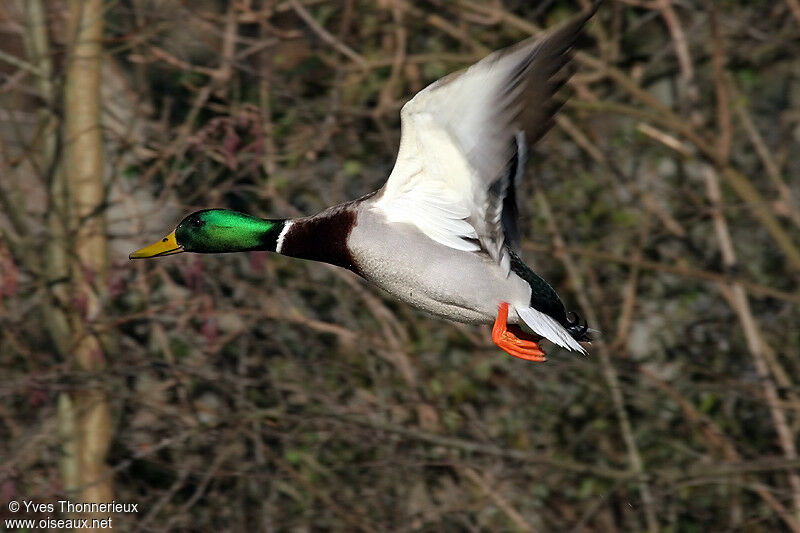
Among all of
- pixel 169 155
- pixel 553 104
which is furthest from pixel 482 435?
pixel 553 104

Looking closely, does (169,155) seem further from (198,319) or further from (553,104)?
(553,104)

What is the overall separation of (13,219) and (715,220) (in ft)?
10.3

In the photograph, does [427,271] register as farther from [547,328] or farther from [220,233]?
[220,233]

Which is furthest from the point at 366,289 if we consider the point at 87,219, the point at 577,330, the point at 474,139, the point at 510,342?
the point at 474,139

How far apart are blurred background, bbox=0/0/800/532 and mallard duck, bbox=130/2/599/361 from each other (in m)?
1.44

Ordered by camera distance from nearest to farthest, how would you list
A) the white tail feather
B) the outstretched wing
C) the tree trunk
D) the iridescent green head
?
the outstretched wing → the white tail feather → the iridescent green head → the tree trunk

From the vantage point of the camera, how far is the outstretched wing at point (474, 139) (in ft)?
8.50

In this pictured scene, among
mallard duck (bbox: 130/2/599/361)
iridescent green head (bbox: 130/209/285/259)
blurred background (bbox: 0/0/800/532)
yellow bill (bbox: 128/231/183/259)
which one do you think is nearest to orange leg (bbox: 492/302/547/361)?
mallard duck (bbox: 130/2/599/361)

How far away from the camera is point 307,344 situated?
204 inches

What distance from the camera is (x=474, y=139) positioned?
2.73 metres

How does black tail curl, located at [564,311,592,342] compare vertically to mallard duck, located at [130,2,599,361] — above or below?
below

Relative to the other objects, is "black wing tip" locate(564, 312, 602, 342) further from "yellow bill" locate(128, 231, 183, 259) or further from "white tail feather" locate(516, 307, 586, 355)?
"yellow bill" locate(128, 231, 183, 259)

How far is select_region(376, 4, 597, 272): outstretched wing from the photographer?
102 inches

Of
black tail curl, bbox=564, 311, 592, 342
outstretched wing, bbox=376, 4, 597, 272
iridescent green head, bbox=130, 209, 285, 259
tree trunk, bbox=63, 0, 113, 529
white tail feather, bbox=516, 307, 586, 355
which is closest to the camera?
outstretched wing, bbox=376, 4, 597, 272
